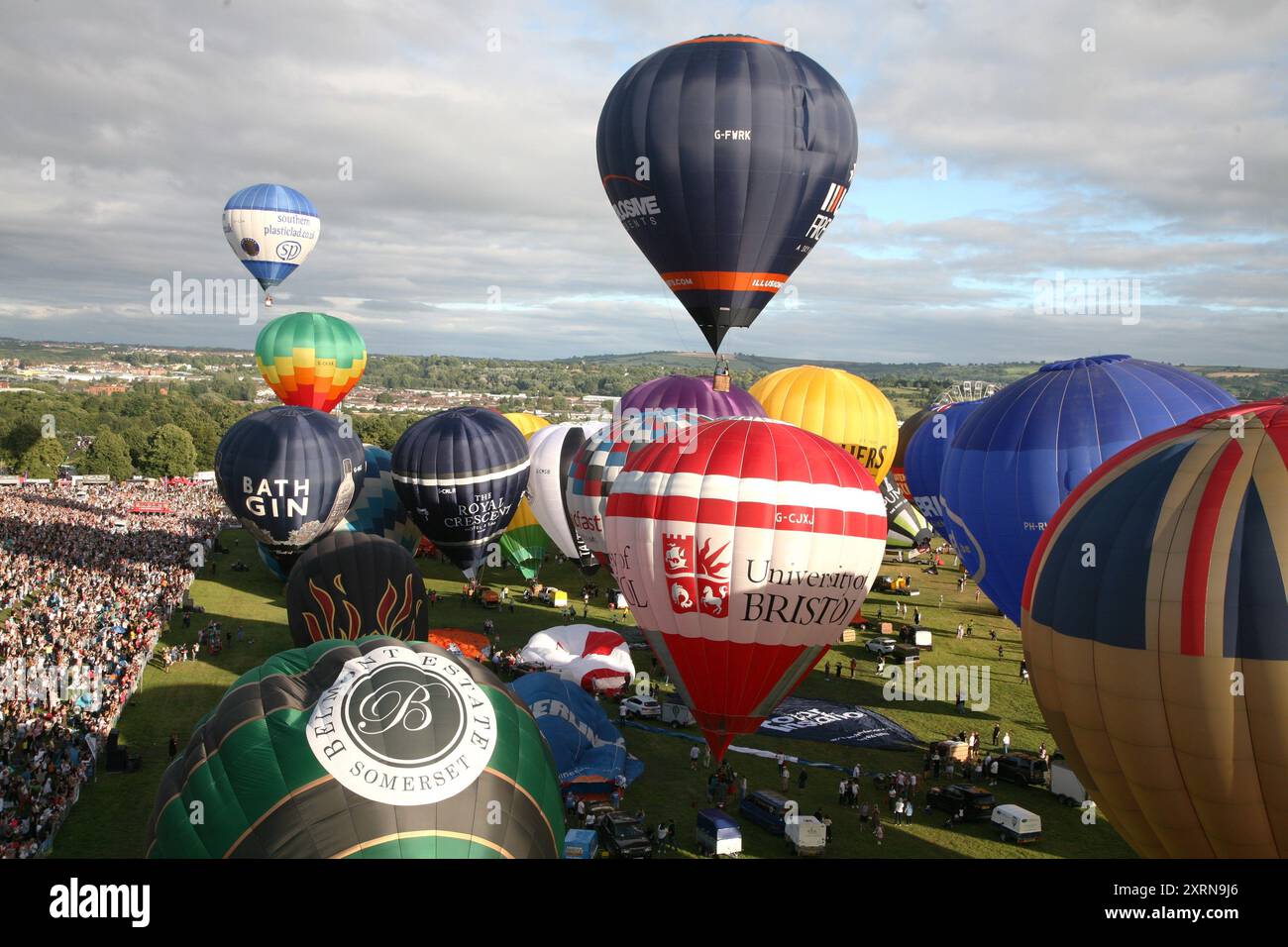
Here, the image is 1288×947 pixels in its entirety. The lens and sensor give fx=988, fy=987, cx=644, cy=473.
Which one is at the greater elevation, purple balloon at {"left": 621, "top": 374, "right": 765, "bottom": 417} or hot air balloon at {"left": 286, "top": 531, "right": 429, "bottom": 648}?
A: purple balloon at {"left": 621, "top": 374, "right": 765, "bottom": 417}

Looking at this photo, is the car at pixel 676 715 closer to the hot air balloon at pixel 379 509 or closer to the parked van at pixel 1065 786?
the parked van at pixel 1065 786

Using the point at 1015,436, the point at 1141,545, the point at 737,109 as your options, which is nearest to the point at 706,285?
the point at 737,109

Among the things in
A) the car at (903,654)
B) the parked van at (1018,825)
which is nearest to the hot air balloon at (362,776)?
the parked van at (1018,825)

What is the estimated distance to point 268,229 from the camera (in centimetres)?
5009

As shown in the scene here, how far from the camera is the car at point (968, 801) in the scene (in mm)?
18062

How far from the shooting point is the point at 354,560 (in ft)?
77.4

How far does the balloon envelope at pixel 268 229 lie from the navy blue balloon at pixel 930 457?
33.5 metres

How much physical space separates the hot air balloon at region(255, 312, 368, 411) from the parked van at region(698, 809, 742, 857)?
35505 millimetres

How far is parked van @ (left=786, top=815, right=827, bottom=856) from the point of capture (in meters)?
16.7

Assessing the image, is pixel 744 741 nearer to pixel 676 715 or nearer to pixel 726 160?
pixel 676 715

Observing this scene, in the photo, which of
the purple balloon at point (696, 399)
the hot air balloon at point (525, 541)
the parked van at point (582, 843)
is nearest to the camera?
the parked van at point (582, 843)

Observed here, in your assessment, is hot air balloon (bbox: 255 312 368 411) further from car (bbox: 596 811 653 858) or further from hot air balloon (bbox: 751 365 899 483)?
car (bbox: 596 811 653 858)

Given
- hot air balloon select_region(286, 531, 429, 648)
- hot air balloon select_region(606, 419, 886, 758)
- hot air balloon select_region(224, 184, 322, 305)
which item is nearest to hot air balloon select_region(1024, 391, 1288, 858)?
hot air balloon select_region(606, 419, 886, 758)
